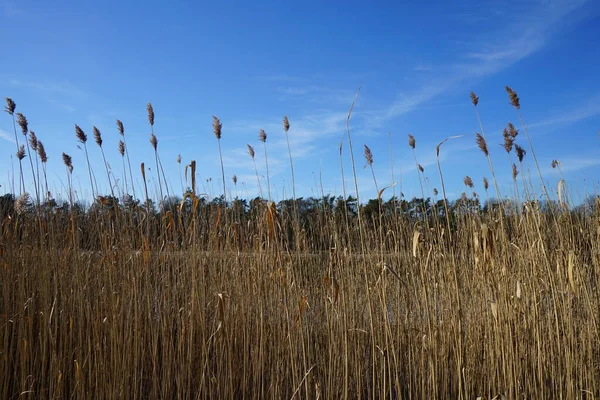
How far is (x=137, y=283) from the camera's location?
2.08 m

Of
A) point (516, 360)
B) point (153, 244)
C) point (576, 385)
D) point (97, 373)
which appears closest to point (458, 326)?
point (516, 360)

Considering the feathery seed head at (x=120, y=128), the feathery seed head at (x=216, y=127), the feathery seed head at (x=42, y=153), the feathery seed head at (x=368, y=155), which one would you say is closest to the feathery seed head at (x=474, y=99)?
the feathery seed head at (x=368, y=155)

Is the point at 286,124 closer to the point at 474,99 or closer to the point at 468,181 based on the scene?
the point at 474,99

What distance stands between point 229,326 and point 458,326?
1093 mm

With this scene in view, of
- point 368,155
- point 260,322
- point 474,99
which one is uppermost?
point 474,99

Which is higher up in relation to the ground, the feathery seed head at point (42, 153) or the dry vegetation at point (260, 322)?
the feathery seed head at point (42, 153)

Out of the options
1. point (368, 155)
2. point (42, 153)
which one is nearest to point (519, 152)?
point (368, 155)

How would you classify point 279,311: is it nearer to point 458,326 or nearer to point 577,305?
point 458,326

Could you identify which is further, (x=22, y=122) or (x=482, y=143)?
(x=22, y=122)

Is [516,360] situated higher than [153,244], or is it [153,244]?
[153,244]

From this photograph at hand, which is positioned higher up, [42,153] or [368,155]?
[42,153]

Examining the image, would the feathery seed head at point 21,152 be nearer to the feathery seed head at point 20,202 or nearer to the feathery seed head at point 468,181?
the feathery seed head at point 20,202

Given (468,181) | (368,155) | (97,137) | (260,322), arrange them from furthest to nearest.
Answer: (468,181), (97,137), (260,322), (368,155)

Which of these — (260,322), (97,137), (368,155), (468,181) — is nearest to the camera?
(368,155)
